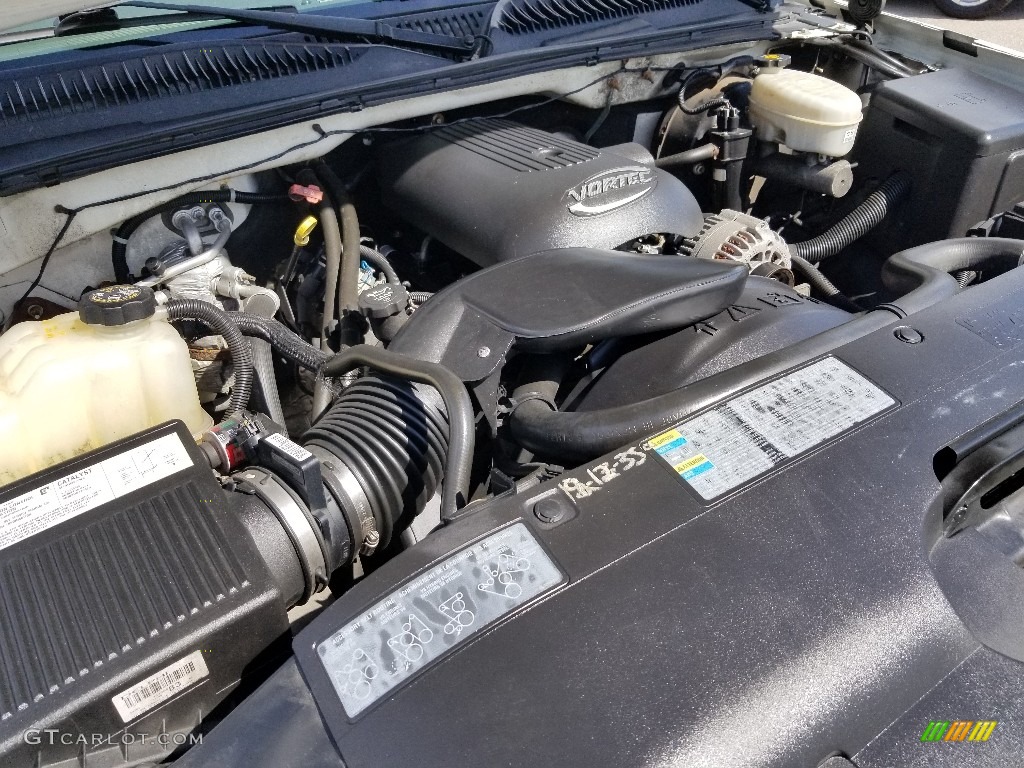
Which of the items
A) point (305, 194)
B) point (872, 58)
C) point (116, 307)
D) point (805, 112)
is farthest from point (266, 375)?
point (872, 58)

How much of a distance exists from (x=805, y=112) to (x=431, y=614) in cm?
138

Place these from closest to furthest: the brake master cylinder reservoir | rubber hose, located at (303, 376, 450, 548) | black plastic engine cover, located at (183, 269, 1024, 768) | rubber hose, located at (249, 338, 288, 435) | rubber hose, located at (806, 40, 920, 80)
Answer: black plastic engine cover, located at (183, 269, 1024, 768) < rubber hose, located at (303, 376, 450, 548) < the brake master cylinder reservoir < rubber hose, located at (249, 338, 288, 435) < rubber hose, located at (806, 40, 920, 80)

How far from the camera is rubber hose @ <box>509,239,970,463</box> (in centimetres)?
94

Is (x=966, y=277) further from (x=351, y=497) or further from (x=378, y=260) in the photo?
(x=351, y=497)

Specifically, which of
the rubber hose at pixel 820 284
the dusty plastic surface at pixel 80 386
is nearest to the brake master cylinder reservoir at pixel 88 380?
the dusty plastic surface at pixel 80 386

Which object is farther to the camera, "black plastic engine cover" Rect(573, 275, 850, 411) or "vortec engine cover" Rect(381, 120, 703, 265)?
"vortec engine cover" Rect(381, 120, 703, 265)

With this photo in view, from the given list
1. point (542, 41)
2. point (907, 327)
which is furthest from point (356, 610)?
point (542, 41)

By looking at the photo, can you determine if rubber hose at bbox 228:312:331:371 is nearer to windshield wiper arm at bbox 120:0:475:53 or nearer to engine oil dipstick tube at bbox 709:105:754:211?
windshield wiper arm at bbox 120:0:475:53

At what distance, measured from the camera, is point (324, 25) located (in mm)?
1392

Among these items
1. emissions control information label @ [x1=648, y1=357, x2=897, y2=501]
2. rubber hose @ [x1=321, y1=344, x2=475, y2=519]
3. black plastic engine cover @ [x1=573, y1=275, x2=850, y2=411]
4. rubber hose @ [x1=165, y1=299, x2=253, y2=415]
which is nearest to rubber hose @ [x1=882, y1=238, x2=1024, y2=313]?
black plastic engine cover @ [x1=573, y1=275, x2=850, y2=411]

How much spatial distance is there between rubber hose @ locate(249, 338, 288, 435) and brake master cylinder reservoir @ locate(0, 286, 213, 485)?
5.0 inches

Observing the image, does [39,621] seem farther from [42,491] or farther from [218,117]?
[218,117]

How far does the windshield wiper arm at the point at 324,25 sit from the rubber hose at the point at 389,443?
718mm

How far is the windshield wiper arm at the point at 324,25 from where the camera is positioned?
1359 millimetres
